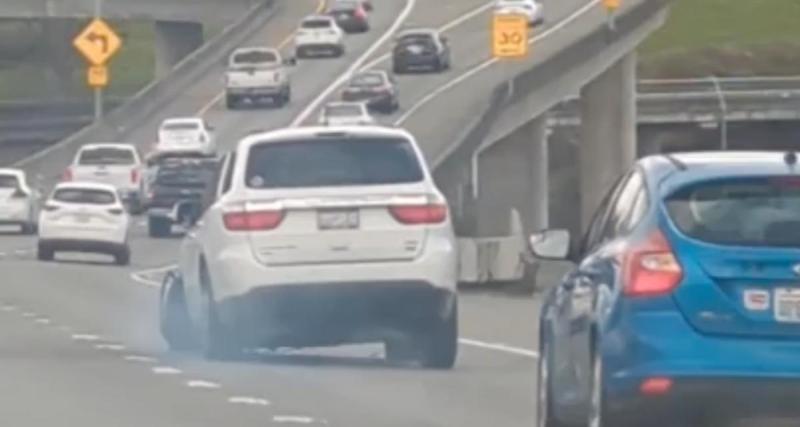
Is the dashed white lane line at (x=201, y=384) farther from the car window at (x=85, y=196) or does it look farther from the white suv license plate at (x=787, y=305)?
the car window at (x=85, y=196)

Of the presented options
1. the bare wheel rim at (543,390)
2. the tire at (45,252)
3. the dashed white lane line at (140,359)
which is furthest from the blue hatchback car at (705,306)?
the tire at (45,252)

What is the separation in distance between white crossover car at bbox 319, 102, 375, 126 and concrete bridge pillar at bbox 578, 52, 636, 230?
6.82 meters

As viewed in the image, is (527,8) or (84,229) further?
(527,8)

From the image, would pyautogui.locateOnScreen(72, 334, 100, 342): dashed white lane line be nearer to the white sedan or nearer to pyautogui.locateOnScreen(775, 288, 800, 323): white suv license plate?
pyautogui.locateOnScreen(775, 288, 800, 323): white suv license plate

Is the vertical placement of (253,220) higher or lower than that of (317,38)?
higher

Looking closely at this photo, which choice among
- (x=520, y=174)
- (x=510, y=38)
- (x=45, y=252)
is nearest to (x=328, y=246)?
(x=45, y=252)

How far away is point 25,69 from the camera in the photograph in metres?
134

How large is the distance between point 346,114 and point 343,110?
0.46 m

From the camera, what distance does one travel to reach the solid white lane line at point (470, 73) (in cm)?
8103

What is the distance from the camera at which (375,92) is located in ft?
269

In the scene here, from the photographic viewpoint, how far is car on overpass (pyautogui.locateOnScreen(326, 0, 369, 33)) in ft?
331

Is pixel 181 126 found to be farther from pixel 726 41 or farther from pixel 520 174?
pixel 726 41

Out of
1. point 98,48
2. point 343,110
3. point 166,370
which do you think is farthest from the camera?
point 98,48

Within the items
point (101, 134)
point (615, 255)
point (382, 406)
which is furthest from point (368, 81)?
point (615, 255)
